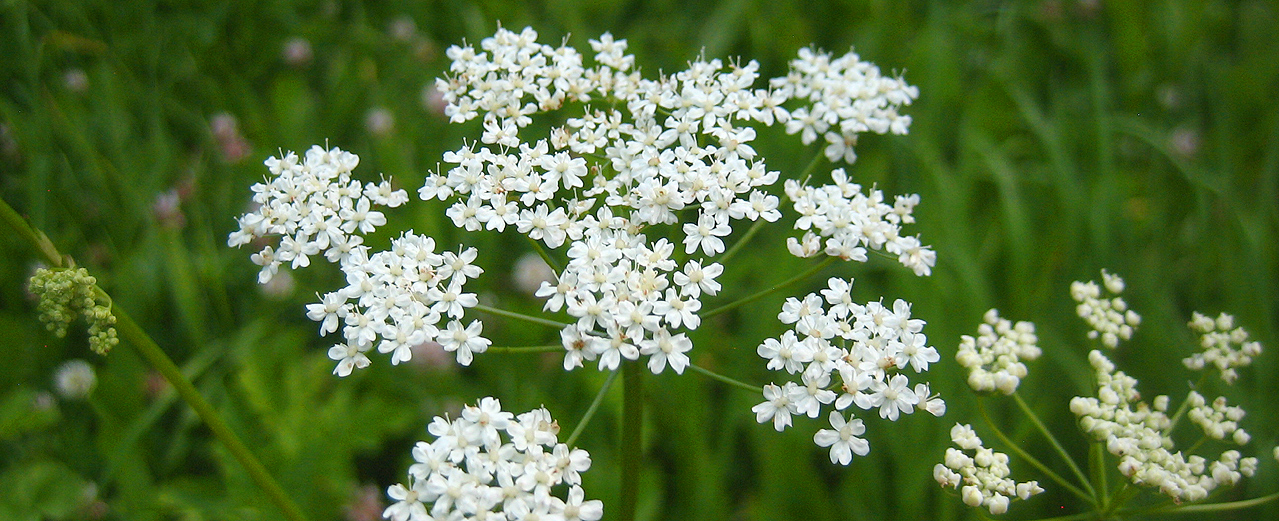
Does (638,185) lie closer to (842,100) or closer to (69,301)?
(842,100)

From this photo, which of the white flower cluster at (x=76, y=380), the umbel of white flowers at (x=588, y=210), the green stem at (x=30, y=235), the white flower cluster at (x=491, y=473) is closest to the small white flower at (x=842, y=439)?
the umbel of white flowers at (x=588, y=210)

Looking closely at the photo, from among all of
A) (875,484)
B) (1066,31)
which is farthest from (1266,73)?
(875,484)

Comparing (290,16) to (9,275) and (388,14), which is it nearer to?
(388,14)

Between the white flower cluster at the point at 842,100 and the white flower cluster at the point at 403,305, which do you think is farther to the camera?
the white flower cluster at the point at 842,100

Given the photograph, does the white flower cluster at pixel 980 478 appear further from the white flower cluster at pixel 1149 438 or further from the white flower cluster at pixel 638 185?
the white flower cluster at pixel 638 185

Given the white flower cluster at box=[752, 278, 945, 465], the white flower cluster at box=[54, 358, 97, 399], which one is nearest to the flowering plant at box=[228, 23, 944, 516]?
the white flower cluster at box=[752, 278, 945, 465]

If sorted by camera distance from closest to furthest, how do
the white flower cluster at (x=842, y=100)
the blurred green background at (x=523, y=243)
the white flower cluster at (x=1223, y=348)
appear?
the white flower cluster at (x=1223, y=348) → the white flower cluster at (x=842, y=100) → the blurred green background at (x=523, y=243)

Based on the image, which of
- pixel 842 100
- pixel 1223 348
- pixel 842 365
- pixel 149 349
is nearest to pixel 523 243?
pixel 842 100
